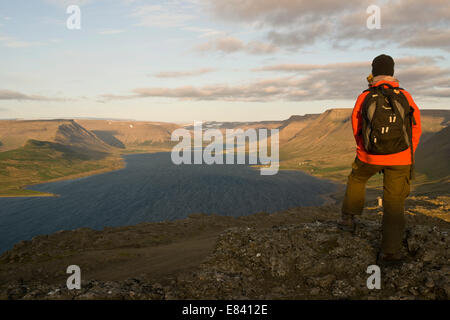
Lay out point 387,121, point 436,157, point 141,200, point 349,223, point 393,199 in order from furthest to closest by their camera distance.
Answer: point 436,157, point 141,200, point 349,223, point 393,199, point 387,121

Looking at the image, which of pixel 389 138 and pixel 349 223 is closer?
pixel 389 138

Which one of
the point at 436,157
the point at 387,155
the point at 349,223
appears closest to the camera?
the point at 387,155

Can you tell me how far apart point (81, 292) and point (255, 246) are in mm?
5568

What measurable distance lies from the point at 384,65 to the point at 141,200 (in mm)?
109539

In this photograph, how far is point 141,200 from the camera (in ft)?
354

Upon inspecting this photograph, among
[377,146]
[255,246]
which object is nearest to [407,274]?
[377,146]

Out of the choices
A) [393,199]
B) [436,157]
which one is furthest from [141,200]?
[436,157]

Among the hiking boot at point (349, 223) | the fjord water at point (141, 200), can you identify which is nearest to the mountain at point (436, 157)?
the fjord water at point (141, 200)

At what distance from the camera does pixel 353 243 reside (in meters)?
8.75

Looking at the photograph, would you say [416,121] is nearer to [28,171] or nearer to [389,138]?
[389,138]

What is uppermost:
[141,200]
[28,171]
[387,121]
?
[387,121]

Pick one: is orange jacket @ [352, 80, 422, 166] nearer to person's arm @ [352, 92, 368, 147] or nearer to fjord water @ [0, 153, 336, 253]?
person's arm @ [352, 92, 368, 147]
